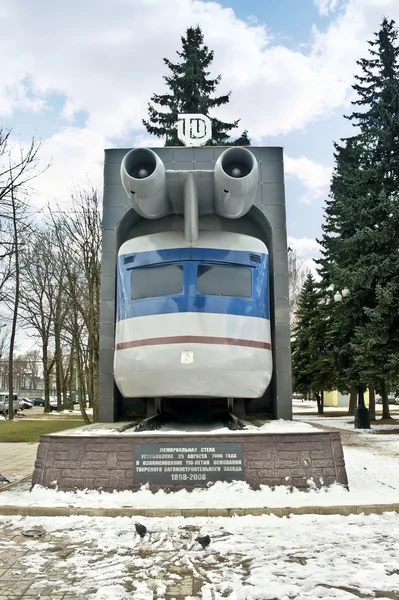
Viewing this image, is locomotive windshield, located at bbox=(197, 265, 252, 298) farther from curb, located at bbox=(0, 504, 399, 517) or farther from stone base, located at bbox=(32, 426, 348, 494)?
curb, located at bbox=(0, 504, 399, 517)

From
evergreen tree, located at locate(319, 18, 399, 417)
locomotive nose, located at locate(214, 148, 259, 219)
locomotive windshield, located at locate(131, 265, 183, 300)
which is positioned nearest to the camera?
locomotive nose, located at locate(214, 148, 259, 219)

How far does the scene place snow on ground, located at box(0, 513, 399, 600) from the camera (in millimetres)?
3967

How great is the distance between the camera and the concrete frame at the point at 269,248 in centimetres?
1088

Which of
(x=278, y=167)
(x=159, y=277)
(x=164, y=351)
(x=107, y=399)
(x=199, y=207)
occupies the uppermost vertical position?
(x=278, y=167)

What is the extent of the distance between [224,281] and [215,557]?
15.2ft

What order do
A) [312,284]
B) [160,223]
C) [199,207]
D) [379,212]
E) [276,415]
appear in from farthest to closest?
[312,284] < [379,212] < [276,415] < [160,223] < [199,207]

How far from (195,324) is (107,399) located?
3802 millimetres

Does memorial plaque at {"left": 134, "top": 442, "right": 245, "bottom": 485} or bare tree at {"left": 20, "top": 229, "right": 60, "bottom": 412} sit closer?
memorial plaque at {"left": 134, "top": 442, "right": 245, "bottom": 485}

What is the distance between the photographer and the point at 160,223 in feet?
32.7

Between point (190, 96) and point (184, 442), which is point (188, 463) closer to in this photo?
point (184, 442)

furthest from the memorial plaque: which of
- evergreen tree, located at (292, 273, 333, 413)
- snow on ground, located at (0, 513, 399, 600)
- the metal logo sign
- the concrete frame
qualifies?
evergreen tree, located at (292, 273, 333, 413)

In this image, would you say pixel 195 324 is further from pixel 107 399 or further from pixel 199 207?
pixel 107 399

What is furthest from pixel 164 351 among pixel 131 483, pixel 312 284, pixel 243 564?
pixel 312 284

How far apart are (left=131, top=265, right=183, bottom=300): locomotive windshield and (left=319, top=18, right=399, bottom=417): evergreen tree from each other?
35.7ft
